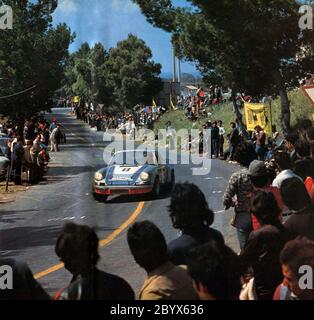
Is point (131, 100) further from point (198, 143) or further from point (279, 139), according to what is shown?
point (279, 139)

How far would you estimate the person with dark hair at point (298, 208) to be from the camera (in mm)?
4582

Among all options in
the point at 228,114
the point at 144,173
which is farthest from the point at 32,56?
the point at 228,114

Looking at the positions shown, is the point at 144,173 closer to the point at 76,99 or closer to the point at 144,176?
the point at 144,176

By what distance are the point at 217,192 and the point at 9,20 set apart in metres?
2.26

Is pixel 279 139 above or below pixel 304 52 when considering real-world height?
below

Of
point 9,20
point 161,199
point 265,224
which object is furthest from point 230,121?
point 9,20

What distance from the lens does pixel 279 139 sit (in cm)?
587

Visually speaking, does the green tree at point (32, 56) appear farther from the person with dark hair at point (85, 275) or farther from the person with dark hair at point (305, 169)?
the person with dark hair at point (305, 169)

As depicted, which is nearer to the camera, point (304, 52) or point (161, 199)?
point (304, 52)

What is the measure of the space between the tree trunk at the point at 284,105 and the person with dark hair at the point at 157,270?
194 centimetres

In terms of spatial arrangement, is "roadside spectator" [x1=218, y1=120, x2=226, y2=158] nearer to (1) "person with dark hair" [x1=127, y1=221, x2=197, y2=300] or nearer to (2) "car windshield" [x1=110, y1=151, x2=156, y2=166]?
(2) "car windshield" [x1=110, y1=151, x2=156, y2=166]

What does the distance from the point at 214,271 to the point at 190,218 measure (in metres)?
0.47

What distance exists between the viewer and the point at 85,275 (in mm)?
3965
